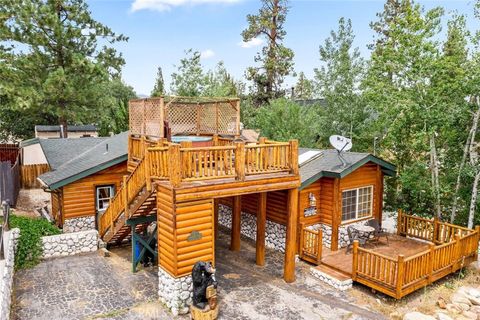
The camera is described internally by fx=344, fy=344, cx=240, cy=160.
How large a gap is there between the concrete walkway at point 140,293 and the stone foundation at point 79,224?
6.23 ft

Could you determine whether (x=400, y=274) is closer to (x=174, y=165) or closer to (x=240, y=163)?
(x=240, y=163)

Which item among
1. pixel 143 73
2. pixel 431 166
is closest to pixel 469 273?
pixel 431 166

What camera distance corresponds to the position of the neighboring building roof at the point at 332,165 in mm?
11828

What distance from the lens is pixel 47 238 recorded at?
1172cm

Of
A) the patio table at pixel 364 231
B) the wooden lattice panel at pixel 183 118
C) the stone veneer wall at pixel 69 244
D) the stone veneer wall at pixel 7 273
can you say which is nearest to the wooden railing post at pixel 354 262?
the patio table at pixel 364 231

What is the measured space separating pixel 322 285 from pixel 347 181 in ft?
13.5

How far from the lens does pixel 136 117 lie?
11.5 m

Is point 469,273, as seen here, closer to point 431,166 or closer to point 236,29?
point 431,166

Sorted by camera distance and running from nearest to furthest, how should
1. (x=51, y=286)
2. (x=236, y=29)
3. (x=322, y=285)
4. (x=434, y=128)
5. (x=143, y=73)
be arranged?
(x=51, y=286)
(x=322, y=285)
(x=434, y=128)
(x=236, y=29)
(x=143, y=73)

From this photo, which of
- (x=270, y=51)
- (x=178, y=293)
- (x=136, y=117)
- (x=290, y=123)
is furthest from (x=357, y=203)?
(x=270, y=51)

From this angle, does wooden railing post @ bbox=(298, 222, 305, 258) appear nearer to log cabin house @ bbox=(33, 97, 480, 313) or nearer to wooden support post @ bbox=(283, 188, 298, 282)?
log cabin house @ bbox=(33, 97, 480, 313)

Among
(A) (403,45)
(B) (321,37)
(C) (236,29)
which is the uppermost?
(C) (236,29)

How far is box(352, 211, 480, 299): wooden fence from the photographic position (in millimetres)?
9227

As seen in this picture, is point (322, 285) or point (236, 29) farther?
point (236, 29)
